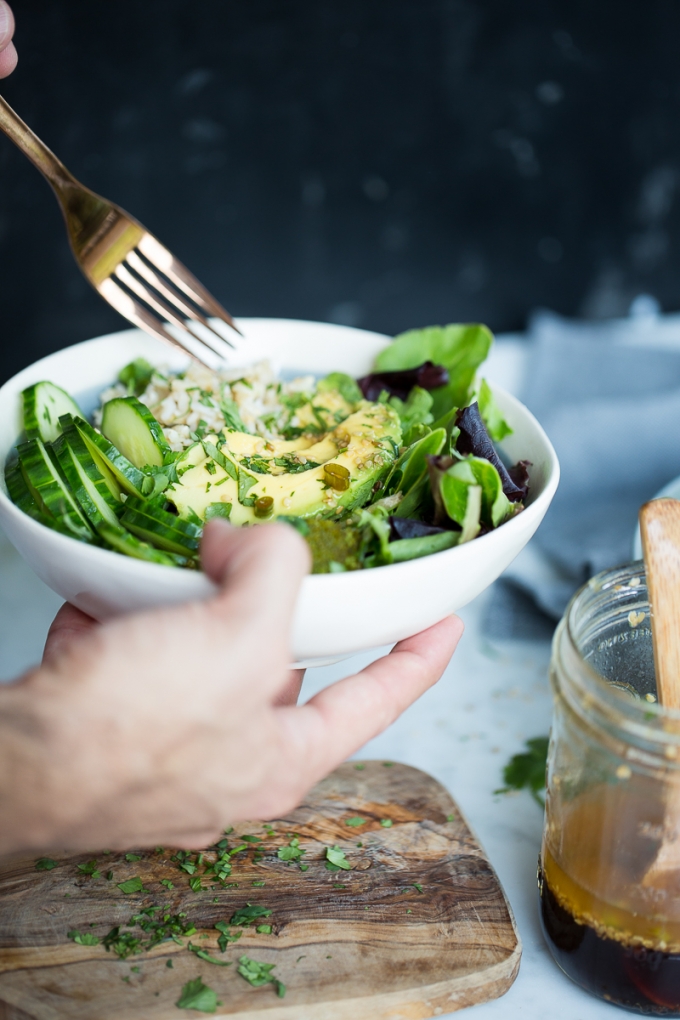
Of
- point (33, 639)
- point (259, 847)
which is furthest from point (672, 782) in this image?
point (33, 639)

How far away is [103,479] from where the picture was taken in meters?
1.07

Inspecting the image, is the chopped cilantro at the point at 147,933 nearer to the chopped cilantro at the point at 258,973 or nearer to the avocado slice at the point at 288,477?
the chopped cilantro at the point at 258,973

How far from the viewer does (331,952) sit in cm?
92

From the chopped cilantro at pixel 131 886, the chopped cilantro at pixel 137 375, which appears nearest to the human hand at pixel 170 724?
the chopped cilantro at pixel 131 886

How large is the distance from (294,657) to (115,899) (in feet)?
1.17

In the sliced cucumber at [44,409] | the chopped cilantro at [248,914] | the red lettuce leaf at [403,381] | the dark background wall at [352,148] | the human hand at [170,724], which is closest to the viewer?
the human hand at [170,724]

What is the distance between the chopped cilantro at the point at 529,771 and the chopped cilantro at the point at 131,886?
20.6 inches

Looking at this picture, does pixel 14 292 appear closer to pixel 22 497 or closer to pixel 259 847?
pixel 22 497

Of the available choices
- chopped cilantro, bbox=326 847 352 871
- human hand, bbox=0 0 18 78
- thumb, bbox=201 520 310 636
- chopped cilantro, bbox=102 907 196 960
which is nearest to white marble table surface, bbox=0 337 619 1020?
chopped cilantro, bbox=326 847 352 871

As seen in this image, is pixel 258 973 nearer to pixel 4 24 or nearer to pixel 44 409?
pixel 44 409

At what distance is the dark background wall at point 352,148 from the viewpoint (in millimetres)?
1794

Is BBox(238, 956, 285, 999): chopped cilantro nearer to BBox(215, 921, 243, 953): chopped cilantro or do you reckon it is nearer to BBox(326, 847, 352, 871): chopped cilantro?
BBox(215, 921, 243, 953): chopped cilantro

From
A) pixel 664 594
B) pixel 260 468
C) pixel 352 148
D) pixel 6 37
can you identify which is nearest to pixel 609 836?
pixel 664 594

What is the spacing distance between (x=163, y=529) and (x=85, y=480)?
0.46 feet
